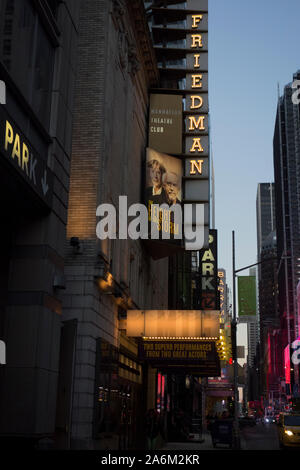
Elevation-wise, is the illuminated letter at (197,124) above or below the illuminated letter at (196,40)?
below

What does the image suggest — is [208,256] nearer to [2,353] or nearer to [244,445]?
[244,445]

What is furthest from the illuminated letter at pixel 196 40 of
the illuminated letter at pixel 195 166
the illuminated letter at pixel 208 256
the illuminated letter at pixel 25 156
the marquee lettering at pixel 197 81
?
the illuminated letter at pixel 208 256

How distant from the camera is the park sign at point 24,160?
1227 cm

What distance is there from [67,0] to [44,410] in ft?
37.8

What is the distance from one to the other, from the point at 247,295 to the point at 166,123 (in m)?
10.8

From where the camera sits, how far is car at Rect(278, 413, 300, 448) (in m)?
28.8

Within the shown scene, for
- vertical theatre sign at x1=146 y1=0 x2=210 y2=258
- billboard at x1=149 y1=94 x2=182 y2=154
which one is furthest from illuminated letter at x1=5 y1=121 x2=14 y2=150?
billboard at x1=149 y1=94 x2=182 y2=154

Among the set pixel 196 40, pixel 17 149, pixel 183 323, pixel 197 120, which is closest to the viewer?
pixel 17 149

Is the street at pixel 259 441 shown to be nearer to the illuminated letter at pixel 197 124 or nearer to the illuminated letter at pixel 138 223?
the illuminated letter at pixel 138 223

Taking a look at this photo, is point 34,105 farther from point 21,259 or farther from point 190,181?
point 190,181

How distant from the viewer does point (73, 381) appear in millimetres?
19375

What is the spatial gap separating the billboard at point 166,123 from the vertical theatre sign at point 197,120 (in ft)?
2.72

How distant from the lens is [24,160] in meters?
13.5

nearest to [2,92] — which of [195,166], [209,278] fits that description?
[195,166]
